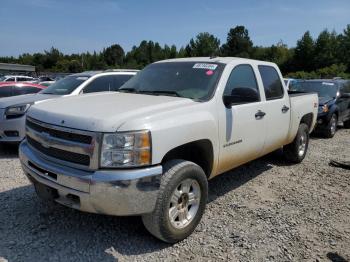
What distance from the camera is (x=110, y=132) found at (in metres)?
3.07

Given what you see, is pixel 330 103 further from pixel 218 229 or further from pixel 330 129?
pixel 218 229

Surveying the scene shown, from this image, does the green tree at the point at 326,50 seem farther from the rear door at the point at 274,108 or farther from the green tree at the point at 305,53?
the rear door at the point at 274,108

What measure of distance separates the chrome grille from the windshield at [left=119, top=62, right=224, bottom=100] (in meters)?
1.42

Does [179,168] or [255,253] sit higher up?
[179,168]

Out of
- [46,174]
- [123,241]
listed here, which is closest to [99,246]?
[123,241]

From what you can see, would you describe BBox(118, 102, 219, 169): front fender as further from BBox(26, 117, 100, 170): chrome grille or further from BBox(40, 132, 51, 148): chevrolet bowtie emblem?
BBox(40, 132, 51, 148): chevrolet bowtie emblem

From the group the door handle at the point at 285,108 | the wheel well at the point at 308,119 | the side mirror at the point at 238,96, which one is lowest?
the wheel well at the point at 308,119

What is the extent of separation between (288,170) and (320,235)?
8.26ft

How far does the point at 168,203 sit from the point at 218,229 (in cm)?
91

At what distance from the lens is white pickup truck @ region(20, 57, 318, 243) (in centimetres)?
309

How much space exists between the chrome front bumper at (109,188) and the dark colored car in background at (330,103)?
7956 mm

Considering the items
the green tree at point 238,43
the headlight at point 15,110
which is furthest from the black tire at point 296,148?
the green tree at point 238,43

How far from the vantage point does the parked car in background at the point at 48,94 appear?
6730mm

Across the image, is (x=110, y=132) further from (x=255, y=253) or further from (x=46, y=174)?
(x=255, y=253)
